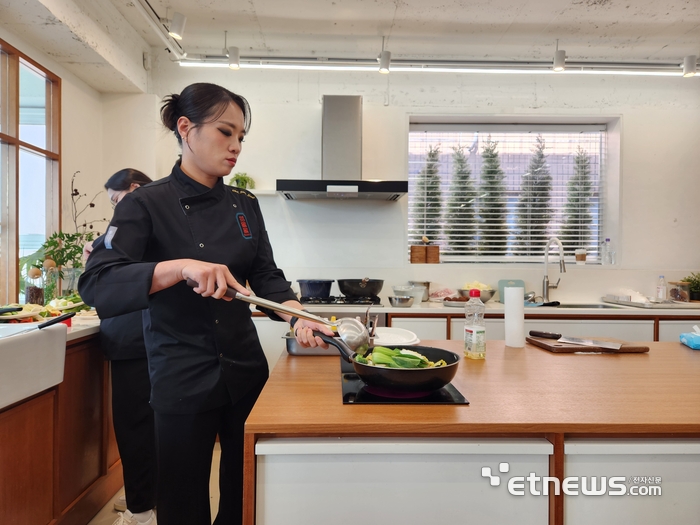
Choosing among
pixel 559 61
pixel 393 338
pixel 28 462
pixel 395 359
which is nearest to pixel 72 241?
pixel 28 462

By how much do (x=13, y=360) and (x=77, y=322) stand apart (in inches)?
34.5

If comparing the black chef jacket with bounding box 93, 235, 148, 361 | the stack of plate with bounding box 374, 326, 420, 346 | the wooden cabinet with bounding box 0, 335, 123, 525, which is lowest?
the wooden cabinet with bounding box 0, 335, 123, 525

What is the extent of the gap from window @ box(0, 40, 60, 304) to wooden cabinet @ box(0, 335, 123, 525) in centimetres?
90

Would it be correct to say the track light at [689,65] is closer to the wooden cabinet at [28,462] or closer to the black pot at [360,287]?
the black pot at [360,287]

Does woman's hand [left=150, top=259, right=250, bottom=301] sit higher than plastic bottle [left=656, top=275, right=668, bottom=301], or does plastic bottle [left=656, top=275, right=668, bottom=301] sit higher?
woman's hand [left=150, top=259, right=250, bottom=301]

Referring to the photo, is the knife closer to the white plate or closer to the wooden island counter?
the wooden island counter

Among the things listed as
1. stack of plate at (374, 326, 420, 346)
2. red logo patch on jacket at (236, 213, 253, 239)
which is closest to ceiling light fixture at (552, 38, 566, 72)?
stack of plate at (374, 326, 420, 346)

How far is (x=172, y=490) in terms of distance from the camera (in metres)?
1.26

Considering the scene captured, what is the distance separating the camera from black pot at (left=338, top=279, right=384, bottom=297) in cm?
338

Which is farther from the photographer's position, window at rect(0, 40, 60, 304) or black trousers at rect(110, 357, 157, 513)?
window at rect(0, 40, 60, 304)

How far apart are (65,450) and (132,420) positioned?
0.27 m

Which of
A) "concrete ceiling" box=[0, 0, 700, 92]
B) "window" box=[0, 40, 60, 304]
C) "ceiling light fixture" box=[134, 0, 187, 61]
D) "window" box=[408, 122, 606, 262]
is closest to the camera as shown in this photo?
"window" box=[0, 40, 60, 304]

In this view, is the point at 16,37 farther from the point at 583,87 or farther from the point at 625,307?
the point at 625,307

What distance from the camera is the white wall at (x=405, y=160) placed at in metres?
3.83
